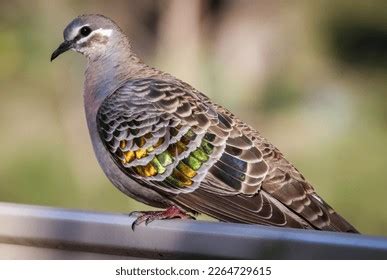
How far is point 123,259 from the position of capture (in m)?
1.72

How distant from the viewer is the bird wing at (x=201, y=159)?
2354mm

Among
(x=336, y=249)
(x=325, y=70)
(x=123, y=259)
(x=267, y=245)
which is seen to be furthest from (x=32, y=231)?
(x=325, y=70)

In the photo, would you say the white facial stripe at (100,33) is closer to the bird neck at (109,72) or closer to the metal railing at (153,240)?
the bird neck at (109,72)

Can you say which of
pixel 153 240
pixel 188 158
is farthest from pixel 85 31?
pixel 153 240

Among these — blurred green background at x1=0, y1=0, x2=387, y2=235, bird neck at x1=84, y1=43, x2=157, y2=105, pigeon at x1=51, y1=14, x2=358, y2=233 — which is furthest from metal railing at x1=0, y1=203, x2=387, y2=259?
blurred green background at x1=0, y1=0, x2=387, y2=235

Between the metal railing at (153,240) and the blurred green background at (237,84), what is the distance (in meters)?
5.13

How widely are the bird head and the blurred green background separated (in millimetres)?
4290

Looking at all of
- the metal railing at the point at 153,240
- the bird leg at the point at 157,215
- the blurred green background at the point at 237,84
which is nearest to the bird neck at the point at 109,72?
the bird leg at the point at 157,215

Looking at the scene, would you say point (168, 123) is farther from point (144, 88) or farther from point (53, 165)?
point (53, 165)

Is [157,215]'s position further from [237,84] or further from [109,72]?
[237,84]

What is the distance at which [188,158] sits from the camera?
8.00 ft

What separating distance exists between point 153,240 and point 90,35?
1.06m

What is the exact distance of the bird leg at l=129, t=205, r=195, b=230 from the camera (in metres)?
1.87

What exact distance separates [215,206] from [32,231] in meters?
0.67
